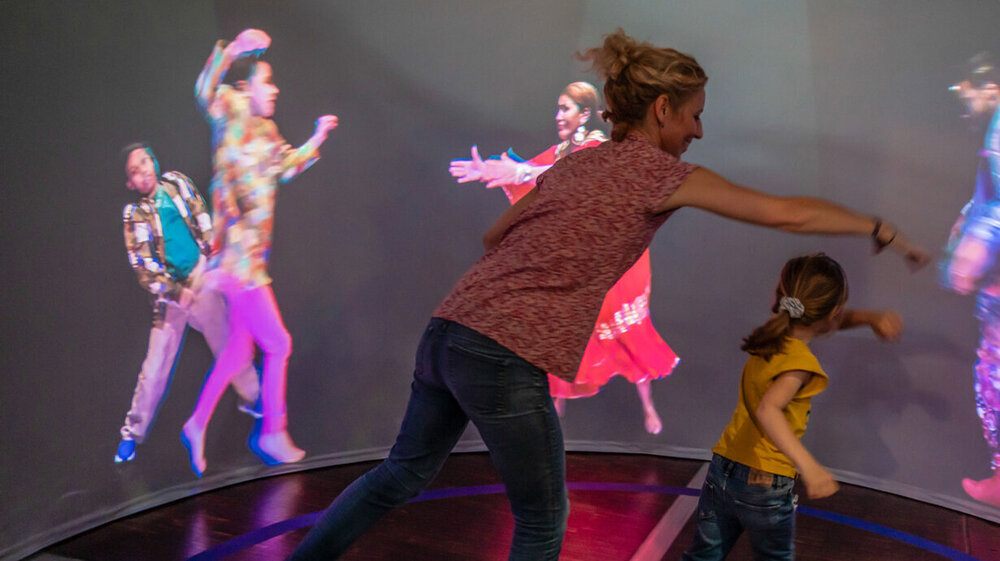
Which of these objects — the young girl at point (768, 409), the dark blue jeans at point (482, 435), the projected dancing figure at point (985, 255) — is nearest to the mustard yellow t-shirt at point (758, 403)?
the young girl at point (768, 409)

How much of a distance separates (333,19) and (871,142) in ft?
7.82

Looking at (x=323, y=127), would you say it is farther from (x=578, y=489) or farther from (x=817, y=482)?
(x=817, y=482)

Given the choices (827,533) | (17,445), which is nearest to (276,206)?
(17,445)

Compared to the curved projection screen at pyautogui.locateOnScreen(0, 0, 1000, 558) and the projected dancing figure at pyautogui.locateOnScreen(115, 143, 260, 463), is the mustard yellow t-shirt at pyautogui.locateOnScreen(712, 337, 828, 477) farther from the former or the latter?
the projected dancing figure at pyautogui.locateOnScreen(115, 143, 260, 463)

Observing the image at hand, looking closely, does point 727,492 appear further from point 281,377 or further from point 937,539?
point 281,377

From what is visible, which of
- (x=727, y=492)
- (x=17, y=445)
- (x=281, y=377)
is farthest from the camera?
(x=281, y=377)

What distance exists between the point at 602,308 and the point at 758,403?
2028 millimetres

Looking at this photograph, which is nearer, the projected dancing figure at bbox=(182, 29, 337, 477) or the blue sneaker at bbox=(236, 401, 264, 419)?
the projected dancing figure at bbox=(182, 29, 337, 477)

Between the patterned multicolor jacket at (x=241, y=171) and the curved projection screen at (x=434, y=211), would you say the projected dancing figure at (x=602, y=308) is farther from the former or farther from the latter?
the patterned multicolor jacket at (x=241, y=171)

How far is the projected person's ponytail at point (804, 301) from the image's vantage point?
→ 1900 millimetres

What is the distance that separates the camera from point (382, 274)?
3.74 metres

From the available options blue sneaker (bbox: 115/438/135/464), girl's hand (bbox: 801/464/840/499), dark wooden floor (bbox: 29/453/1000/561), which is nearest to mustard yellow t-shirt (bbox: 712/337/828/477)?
girl's hand (bbox: 801/464/840/499)

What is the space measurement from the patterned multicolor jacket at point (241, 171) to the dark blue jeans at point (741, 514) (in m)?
2.05

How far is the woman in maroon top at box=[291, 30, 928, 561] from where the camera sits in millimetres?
1456
